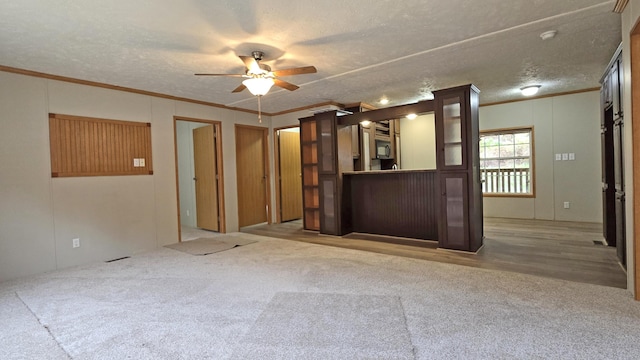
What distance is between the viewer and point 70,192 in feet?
13.1

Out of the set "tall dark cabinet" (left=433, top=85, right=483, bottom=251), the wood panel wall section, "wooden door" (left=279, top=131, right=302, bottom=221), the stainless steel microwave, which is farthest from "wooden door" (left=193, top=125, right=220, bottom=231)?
"tall dark cabinet" (left=433, top=85, right=483, bottom=251)

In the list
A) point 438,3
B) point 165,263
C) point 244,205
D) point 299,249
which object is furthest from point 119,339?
point 244,205

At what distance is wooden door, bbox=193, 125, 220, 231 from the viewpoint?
597cm

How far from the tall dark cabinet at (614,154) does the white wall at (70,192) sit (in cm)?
571

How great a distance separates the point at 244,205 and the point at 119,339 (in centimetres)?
432

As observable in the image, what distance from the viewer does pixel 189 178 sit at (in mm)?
6648

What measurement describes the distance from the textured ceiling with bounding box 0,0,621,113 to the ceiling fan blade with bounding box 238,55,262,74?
6.5 inches

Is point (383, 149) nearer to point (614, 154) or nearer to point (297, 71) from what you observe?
point (614, 154)

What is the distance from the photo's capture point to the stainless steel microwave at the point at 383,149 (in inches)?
264

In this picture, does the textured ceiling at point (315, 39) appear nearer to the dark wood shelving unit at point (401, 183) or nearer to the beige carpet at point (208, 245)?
the dark wood shelving unit at point (401, 183)

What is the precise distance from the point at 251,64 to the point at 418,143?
528cm

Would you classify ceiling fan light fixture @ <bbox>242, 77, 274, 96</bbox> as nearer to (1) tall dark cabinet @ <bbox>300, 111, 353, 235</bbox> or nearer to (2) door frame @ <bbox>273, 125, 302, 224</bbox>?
(1) tall dark cabinet @ <bbox>300, 111, 353, 235</bbox>

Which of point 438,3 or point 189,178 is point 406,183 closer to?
point 438,3

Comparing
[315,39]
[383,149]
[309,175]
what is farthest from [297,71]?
[383,149]
